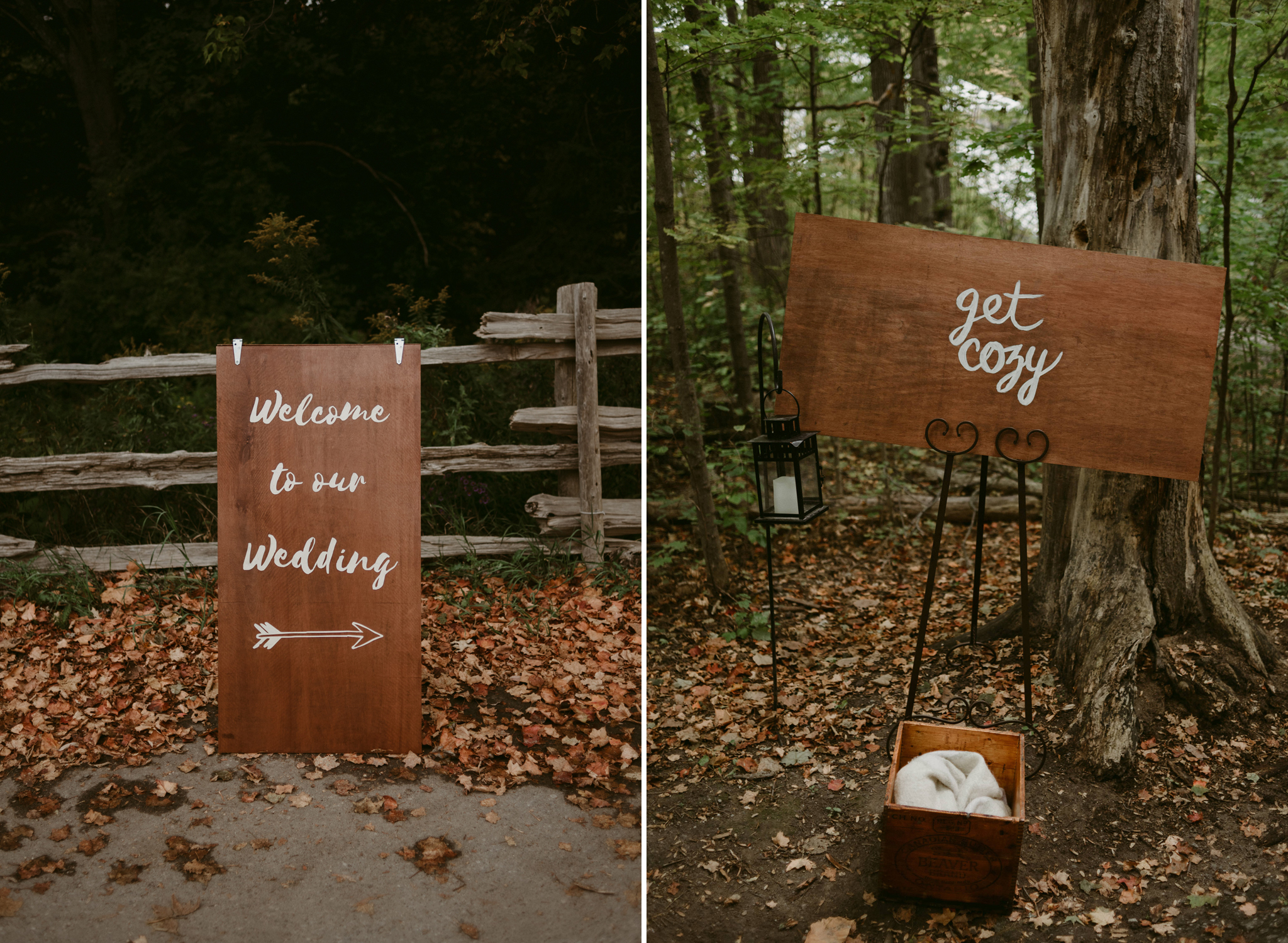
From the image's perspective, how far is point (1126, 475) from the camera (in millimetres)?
3748

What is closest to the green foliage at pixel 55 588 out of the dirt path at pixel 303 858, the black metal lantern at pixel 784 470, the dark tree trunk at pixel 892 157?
the dirt path at pixel 303 858

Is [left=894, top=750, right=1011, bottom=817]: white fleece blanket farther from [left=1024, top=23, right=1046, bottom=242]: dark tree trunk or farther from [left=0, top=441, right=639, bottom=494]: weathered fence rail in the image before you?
[left=1024, top=23, right=1046, bottom=242]: dark tree trunk

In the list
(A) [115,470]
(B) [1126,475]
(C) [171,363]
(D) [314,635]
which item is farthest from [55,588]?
(B) [1126,475]

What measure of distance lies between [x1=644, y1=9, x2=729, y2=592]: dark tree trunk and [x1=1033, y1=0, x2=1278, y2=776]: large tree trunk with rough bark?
73.4 inches

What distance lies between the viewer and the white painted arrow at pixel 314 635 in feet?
11.5

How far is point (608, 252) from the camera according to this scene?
7.59 m

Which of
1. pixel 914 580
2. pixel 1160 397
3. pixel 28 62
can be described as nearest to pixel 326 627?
pixel 1160 397

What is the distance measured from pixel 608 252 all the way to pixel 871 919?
5.96 meters

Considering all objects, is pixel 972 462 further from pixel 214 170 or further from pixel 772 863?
pixel 214 170

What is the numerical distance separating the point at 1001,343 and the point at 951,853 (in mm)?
1672

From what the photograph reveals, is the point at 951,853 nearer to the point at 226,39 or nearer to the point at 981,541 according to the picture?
the point at 981,541

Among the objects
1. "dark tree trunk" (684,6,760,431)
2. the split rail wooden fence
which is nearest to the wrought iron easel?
the split rail wooden fence

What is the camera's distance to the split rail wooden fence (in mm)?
5332

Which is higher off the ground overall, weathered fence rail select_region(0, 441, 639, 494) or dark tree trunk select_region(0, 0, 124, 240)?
dark tree trunk select_region(0, 0, 124, 240)
